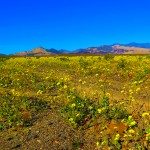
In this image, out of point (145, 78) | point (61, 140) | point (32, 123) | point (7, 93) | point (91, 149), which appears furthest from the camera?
point (145, 78)

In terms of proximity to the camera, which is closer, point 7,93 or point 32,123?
point 32,123

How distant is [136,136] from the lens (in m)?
10.5

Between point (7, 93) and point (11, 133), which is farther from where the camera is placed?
point (7, 93)

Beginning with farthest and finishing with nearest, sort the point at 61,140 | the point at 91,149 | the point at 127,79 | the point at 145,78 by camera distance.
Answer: the point at 127,79, the point at 145,78, the point at 61,140, the point at 91,149

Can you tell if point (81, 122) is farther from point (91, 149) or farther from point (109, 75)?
point (109, 75)

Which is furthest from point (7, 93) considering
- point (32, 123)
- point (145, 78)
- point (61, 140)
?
point (145, 78)

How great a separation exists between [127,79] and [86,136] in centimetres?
1246

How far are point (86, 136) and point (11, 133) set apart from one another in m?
2.52

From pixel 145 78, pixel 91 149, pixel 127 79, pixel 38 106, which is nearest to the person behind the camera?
pixel 91 149

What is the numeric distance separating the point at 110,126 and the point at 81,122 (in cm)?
139

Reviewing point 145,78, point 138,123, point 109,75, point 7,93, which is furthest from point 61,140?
point 109,75

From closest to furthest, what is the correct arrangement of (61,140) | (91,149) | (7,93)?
(91,149)
(61,140)
(7,93)

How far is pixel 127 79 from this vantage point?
23359 millimetres

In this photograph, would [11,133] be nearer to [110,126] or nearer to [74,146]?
[74,146]
